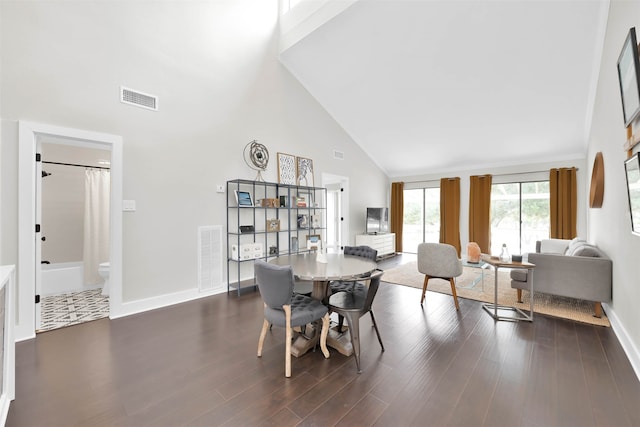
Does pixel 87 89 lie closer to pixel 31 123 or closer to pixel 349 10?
pixel 31 123

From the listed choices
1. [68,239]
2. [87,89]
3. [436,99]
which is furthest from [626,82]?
[68,239]

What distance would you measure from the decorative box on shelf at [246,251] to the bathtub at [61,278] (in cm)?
243

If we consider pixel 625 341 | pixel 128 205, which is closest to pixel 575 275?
pixel 625 341

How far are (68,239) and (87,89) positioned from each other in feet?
9.55

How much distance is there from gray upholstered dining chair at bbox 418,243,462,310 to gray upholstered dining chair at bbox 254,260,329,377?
1.87 metres

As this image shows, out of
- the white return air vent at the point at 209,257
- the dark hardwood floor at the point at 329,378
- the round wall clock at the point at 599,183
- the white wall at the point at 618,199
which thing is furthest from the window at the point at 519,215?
the white return air vent at the point at 209,257

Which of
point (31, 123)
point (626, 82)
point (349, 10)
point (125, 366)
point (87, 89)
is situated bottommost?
point (125, 366)

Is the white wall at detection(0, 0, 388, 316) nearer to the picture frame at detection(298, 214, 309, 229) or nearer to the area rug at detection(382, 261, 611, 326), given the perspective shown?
the picture frame at detection(298, 214, 309, 229)

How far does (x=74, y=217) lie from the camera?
4469 mm

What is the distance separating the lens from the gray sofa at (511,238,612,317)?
9.53 feet

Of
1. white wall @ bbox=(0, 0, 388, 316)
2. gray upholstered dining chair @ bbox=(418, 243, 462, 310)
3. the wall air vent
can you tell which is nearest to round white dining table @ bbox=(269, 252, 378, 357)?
gray upholstered dining chair @ bbox=(418, 243, 462, 310)

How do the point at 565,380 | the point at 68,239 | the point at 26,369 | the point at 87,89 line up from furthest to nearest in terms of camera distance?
the point at 68,239 → the point at 87,89 → the point at 26,369 → the point at 565,380

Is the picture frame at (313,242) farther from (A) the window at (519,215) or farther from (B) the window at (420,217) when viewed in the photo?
(A) the window at (519,215)

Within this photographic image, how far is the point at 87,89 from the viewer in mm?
2850
